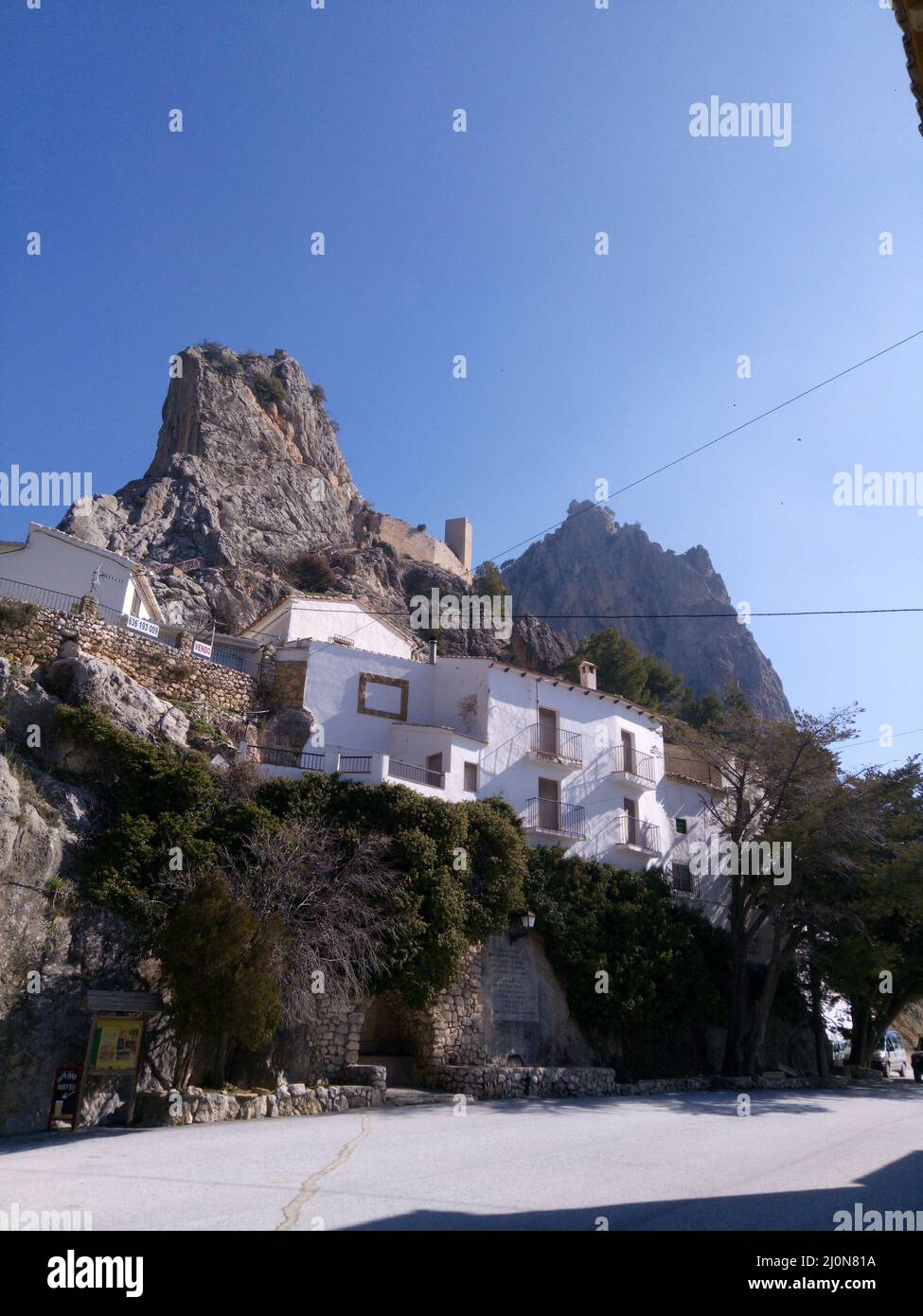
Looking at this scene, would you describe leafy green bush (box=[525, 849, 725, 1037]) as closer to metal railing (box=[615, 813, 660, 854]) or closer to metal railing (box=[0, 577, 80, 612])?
metal railing (box=[615, 813, 660, 854])

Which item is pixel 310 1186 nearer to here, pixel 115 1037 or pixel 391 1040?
pixel 115 1037

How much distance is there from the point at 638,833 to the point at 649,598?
204ft

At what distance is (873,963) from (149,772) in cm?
2025

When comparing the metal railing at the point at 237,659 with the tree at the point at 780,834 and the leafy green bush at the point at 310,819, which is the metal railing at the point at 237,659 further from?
the tree at the point at 780,834

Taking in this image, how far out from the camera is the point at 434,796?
2331cm

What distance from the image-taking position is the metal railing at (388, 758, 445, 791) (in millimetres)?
23844

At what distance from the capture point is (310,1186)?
8289 mm

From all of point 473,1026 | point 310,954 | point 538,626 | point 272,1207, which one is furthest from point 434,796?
point 538,626

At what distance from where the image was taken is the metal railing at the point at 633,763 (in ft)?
99.9

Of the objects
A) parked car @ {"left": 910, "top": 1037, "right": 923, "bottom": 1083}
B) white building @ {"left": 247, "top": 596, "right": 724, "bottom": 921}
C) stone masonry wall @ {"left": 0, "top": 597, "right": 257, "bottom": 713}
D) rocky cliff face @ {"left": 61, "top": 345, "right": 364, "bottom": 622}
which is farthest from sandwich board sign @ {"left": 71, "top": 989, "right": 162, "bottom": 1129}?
parked car @ {"left": 910, "top": 1037, "right": 923, "bottom": 1083}

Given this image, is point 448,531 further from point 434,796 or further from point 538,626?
point 434,796

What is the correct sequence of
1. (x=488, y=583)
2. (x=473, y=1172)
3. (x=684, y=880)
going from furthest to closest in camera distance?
1. (x=488, y=583)
2. (x=684, y=880)
3. (x=473, y=1172)

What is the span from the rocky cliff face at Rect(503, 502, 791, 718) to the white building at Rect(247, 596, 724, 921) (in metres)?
52.7

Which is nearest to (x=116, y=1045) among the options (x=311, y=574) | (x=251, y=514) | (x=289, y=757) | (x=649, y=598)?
(x=289, y=757)
